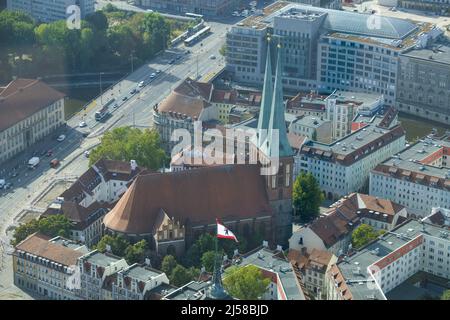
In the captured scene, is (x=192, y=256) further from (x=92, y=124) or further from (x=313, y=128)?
(x=92, y=124)

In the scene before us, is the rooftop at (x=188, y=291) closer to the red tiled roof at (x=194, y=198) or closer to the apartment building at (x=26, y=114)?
the red tiled roof at (x=194, y=198)

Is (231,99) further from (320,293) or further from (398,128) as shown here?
(320,293)

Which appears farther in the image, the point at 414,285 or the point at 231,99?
the point at 231,99

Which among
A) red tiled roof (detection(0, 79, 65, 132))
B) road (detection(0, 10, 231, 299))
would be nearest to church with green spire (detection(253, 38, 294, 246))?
road (detection(0, 10, 231, 299))

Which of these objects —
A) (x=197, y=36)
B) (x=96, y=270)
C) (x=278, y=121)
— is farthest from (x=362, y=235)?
(x=197, y=36)

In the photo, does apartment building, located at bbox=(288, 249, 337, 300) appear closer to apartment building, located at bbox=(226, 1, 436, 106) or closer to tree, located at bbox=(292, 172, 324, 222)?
tree, located at bbox=(292, 172, 324, 222)

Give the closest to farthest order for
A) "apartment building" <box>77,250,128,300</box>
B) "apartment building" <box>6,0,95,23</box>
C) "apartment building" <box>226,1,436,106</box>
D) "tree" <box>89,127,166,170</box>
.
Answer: "apartment building" <box>77,250,128,300</box> → "tree" <box>89,127,166,170</box> → "apartment building" <box>226,1,436,106</box> → "apartment building" <box>6,0,95,23</box>

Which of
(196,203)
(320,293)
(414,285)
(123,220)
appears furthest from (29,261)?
(414,285)

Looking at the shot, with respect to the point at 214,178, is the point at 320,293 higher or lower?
lower
